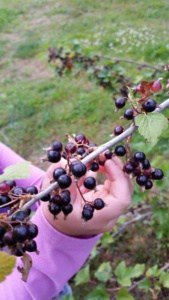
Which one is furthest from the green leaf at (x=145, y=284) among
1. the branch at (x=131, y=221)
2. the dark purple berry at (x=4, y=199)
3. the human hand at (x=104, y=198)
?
the dark purple berry at (x=4, y=199)

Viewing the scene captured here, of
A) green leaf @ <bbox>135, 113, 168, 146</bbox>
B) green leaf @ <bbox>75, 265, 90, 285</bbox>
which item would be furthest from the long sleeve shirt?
green leaf @ <bbox>75, 265, 90, 285</bbox>

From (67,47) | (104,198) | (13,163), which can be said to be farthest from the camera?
(67,47)

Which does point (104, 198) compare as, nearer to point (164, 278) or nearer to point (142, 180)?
point (142, 180)

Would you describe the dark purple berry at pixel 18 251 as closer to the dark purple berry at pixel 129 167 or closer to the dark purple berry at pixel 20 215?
the dark purple berry at pixel 20 215

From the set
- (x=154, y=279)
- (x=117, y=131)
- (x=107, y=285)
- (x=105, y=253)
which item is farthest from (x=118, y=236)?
(x=117, y=131)

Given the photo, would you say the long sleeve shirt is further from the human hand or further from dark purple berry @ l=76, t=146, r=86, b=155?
dark purple berry @ l=76, t=146, r=86, b=155

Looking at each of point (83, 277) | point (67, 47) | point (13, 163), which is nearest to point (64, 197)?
point (13, 163)
